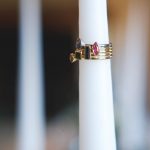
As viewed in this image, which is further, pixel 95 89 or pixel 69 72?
pixel 69 72

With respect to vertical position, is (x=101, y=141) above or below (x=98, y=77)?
below

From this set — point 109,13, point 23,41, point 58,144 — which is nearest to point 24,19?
point 23,41

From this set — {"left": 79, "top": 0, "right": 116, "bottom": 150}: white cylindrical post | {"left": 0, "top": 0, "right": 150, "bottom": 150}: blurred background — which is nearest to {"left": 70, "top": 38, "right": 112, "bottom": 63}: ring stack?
{"left": 79, "top": 0, "right": 116, "bottom": 150}: white cylindrical post

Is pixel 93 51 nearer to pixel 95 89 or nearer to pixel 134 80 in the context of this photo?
pixel 95 89

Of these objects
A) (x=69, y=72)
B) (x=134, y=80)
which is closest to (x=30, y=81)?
(x=69, y=72)

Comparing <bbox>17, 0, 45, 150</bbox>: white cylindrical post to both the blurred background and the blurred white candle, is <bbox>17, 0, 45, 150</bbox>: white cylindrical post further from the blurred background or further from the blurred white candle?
the blurred white candle

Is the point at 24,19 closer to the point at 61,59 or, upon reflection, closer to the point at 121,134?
the point at 61,59
